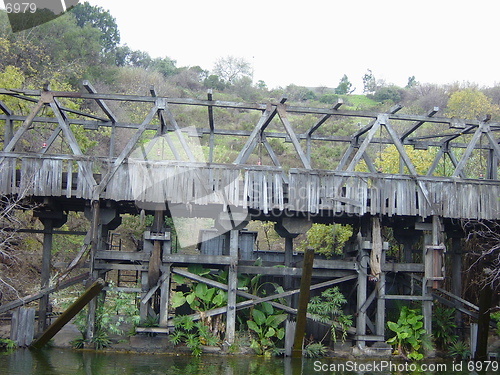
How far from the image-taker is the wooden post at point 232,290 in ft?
57.0

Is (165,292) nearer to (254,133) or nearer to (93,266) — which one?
(93,266)

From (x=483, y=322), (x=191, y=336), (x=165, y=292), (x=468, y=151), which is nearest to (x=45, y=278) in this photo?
(x=165, y=292)

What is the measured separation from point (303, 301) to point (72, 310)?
583 centimetres

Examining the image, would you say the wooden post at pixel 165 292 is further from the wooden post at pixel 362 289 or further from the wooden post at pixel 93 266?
the wooden post at pixel 362 289

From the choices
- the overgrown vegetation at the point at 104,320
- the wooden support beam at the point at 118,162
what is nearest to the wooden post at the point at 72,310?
the overgrown vegetation at the point at 104,320

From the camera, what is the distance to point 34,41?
3941 centimetres

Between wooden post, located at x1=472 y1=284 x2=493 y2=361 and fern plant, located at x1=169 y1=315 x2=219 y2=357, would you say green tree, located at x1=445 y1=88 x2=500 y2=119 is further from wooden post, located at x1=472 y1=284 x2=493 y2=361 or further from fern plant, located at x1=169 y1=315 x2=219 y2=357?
fern plant, located at x1=169 y1=315 x2=219 y2=357

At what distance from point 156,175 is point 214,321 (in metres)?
4.45

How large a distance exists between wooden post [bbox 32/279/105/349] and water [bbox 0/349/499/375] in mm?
316

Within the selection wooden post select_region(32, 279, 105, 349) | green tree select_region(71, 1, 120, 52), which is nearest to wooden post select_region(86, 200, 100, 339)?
wooden post select_region(32, 279, 105, 349)

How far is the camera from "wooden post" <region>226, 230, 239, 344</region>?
1738 centimetres

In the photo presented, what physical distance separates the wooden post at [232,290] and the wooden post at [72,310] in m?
3.73

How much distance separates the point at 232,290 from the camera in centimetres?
1756

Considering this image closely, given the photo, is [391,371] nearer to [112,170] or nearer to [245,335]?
[245,335]
